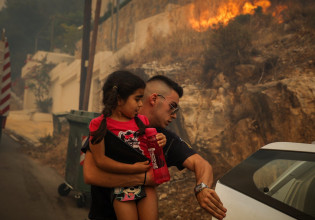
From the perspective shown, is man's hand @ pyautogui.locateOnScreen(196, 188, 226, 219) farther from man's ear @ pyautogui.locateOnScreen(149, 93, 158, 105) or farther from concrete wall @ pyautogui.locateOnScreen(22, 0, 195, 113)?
concrete wall @ pyautogui.locateOnScreen(22, 0, 195, 113)

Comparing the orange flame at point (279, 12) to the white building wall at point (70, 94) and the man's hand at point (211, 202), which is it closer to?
the man's hand at point (211, 202)

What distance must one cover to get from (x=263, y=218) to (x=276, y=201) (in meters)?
0.18

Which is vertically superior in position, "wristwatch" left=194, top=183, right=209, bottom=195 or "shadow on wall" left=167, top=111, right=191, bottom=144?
"wristwatch" left=194, top=183, right=209, bottom=195

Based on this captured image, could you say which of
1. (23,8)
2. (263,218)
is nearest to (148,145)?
(263,218)

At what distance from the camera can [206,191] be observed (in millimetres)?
1791

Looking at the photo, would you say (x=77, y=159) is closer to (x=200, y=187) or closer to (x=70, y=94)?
(x=200, y=187)

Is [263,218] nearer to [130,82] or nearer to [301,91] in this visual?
[130,82]

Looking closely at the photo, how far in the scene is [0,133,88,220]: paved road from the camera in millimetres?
4766

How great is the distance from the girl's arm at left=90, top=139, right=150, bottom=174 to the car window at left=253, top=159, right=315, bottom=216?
1.01m

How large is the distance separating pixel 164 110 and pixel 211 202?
79 cm

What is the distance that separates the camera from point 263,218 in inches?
79.4

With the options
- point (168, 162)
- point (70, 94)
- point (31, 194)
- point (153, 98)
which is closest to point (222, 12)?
point (31, 194)

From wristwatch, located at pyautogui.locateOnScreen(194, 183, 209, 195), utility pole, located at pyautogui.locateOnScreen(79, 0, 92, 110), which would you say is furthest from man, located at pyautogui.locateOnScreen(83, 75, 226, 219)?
utility pole, located at pyautogui.locateOnScreen(79, 0, 92, 110)

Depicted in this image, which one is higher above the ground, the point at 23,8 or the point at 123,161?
the point at 23,8
